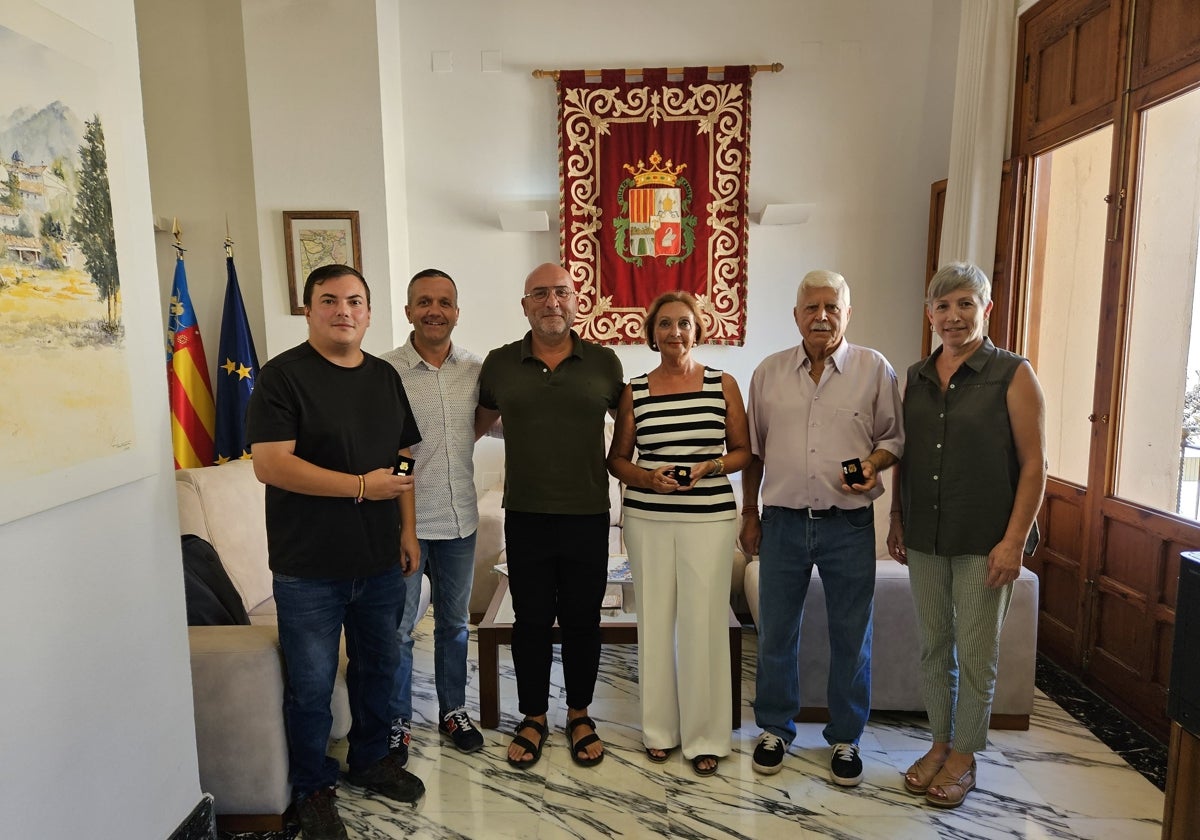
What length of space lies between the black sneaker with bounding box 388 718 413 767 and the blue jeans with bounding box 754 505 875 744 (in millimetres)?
1140

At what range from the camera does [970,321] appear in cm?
194

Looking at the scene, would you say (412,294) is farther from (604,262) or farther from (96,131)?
(604,262)

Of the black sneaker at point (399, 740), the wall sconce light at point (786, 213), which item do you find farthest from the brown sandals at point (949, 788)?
the wall sconce light at point (786, 213)

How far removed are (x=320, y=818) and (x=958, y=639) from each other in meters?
1.86

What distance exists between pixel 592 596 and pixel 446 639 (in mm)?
532

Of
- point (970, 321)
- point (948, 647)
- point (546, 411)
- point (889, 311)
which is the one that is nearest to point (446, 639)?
point (546, 411)

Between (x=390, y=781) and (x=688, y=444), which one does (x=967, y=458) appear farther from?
(x=390, y=781)

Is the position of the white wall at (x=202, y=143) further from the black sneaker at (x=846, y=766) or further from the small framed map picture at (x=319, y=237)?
the black sneaker at (x=846, y=766)

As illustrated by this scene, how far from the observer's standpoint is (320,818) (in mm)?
1952

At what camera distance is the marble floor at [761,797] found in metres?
1.97

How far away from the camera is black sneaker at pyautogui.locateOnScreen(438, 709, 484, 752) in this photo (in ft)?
7.73

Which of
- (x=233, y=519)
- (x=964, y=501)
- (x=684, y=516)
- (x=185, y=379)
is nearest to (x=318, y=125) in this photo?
(x=185, y=379)

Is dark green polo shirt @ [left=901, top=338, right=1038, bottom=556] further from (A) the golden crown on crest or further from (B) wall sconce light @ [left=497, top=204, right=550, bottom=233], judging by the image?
(B) wall sconce light @ [left=497, top=204, right=550, bottom=233]

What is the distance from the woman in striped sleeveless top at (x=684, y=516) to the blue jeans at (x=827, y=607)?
0.15 meters
